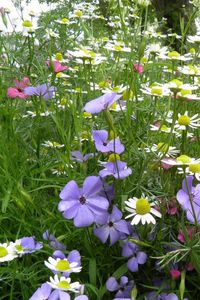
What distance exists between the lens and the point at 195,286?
2.99 ft

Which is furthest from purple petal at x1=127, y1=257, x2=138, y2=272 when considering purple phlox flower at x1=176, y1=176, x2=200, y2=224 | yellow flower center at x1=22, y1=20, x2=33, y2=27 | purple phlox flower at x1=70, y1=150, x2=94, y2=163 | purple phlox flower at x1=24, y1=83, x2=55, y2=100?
yellow flower center at x1=22, y1=20, x2=33, y2=27

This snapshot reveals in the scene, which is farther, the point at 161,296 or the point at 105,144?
the point at 105,144

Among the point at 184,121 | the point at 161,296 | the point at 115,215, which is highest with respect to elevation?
the point at 184,121

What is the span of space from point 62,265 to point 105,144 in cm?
26

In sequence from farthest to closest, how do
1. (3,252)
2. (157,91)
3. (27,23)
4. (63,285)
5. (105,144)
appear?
1. (27,23)
2. (157,91)
3. (105,144)
4. (3,252)
5. (63,285)

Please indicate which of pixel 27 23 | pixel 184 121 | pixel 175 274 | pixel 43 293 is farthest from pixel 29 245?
pixel 27 23

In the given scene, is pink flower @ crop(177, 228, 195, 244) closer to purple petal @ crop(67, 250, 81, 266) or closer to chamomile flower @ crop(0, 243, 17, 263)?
Result: purple petal @ crop(67, 250, 81, 266)

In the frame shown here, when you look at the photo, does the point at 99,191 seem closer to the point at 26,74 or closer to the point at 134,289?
the point at 134,289

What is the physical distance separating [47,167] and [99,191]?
0.23 metres

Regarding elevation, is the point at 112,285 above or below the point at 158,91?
below

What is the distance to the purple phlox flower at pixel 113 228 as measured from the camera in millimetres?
896

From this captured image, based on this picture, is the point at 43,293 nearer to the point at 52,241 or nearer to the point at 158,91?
the point at 52,241

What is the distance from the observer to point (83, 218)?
34.2 inches

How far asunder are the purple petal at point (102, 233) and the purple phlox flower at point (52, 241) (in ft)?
0.23
